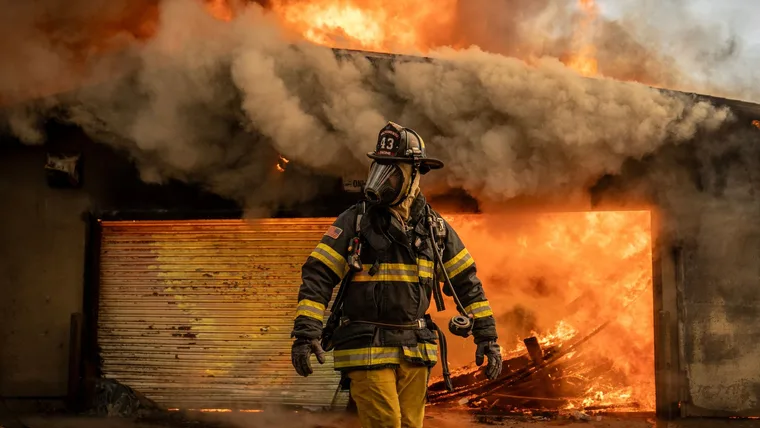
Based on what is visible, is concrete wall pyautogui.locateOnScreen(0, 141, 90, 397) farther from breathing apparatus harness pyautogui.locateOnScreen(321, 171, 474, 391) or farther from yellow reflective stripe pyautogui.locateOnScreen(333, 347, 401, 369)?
yellow reflective stripe pyautogui.locateOnScreen(333, 347, 401, 369)

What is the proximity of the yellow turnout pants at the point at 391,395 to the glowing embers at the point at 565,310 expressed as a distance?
4123mm

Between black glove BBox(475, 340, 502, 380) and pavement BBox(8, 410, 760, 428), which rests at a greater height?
black glove BBox(475, 340, 502, 380)

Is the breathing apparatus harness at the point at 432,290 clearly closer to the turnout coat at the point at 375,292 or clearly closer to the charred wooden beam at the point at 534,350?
the turnout coat at the point at 375,292

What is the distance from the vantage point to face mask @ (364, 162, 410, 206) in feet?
13.7

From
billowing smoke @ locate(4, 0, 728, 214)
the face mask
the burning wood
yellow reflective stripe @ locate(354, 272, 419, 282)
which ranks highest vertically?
billowing smoke @ locate(4, 0, 728, 214)

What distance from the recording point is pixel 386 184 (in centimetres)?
420

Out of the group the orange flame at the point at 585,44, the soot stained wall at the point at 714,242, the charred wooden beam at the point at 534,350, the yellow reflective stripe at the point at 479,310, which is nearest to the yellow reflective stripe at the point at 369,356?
the yellow reflective stripe at the point at 479,310

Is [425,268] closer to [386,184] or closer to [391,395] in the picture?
[386,184]

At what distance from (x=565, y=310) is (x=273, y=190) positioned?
15.8ft

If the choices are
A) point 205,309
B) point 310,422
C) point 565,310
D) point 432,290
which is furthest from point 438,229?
point 565,310

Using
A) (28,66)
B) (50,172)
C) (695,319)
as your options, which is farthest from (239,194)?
(695,319)

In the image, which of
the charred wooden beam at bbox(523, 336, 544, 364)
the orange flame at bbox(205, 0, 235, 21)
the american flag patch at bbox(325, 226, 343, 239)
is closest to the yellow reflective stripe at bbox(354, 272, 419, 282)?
the american flag patch at bbox(325, 226, 343, 239)

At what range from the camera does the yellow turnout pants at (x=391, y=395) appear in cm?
390

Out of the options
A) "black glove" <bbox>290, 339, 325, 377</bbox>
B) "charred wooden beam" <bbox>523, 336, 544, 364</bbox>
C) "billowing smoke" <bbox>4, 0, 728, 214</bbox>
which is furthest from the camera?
"charred wooden beam" <bbox>523, 336, 544, 364</bbox>
